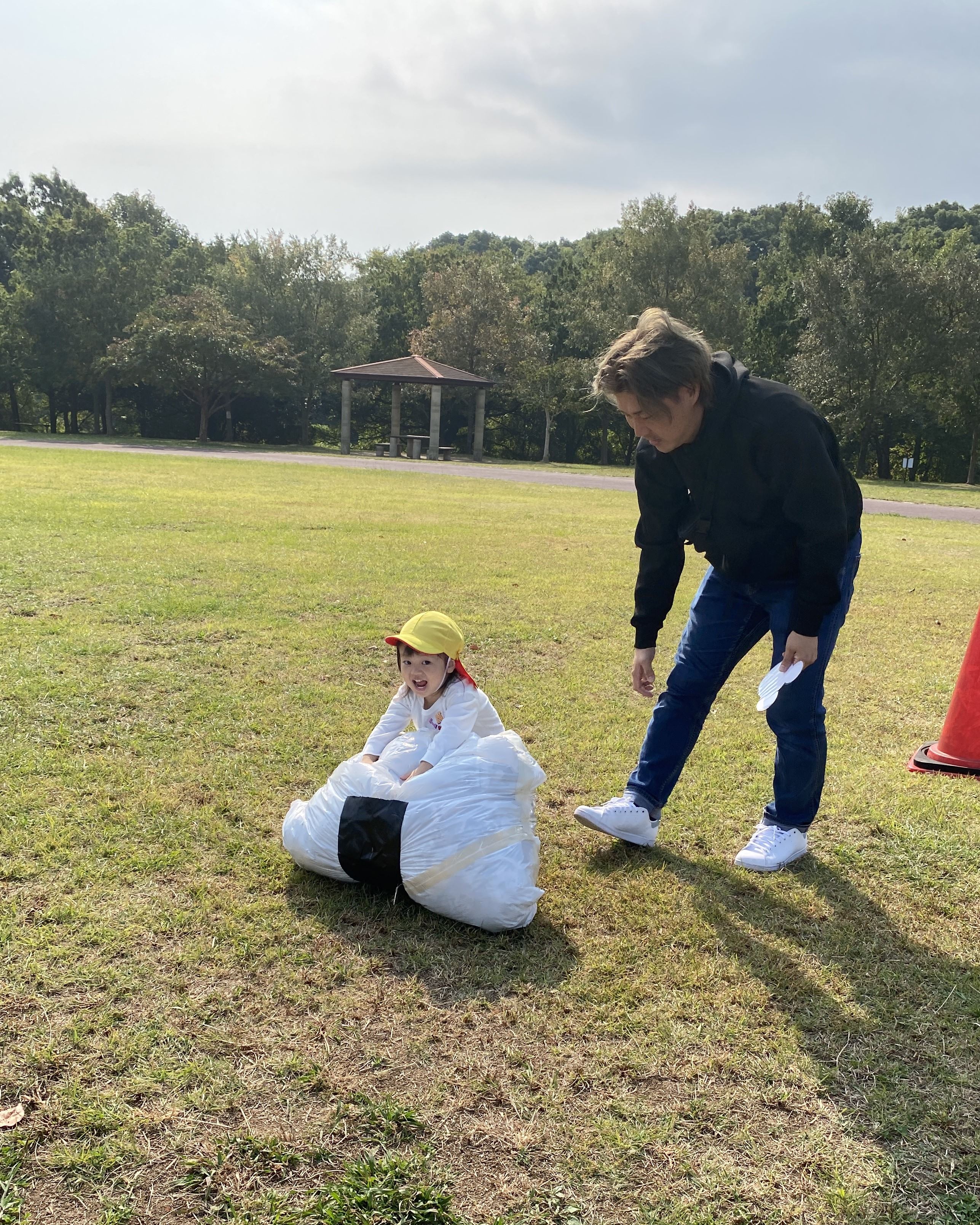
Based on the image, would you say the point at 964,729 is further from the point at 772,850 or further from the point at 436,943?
the point at 436,943

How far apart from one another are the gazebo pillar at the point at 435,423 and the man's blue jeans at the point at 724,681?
3123cm

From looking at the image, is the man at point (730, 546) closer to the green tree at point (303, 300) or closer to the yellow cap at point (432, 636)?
the yellow cap at point (432, 636)

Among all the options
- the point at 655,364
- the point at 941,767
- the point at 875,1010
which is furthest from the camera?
the point at 941,767

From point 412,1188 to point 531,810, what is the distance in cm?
136

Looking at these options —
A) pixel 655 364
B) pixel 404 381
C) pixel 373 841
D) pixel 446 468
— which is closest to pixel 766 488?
pixel 655 364

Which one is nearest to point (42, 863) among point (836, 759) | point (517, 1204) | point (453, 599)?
point (517, 1204)

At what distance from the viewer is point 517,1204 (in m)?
1.85

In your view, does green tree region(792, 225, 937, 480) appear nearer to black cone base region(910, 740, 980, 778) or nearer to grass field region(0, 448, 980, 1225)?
grass field region(0, 448, 980, 1225)

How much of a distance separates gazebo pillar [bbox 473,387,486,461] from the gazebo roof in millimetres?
1260

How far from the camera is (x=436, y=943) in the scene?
9.09 feet

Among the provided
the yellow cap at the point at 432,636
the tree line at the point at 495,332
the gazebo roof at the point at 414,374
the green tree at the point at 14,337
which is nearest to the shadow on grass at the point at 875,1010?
the yellow cap at the point at 432,636

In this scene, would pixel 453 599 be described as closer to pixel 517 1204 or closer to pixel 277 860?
pixel 277 860

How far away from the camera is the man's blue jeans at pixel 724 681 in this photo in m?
3.15

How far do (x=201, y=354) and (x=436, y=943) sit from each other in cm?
3728
